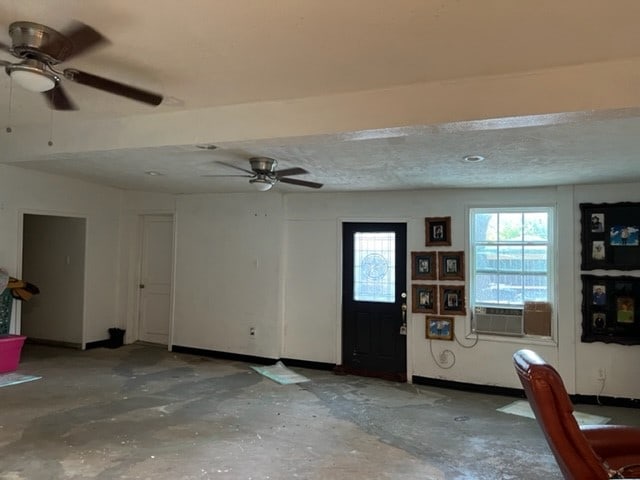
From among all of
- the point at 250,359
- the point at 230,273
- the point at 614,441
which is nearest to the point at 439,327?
the point at 250,359

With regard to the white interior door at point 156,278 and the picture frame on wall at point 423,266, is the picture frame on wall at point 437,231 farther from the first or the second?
the white interior door at point 156,278

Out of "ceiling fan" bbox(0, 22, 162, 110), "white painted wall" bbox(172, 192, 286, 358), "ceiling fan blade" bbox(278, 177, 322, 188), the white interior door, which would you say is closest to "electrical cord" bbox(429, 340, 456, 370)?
"white painted wall" bbox(172, 192, 286, 358)

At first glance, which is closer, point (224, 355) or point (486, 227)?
point (486, 227)

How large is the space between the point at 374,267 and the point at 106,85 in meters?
4.23

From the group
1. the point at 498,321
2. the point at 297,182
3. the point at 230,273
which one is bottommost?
the point at 498,321

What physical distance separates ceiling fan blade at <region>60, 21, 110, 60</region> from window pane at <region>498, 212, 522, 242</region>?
4484 millimetres

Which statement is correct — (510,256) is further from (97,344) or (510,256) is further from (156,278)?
(97,344)

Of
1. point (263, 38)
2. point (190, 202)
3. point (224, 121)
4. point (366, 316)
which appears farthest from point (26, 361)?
point (263, 38)

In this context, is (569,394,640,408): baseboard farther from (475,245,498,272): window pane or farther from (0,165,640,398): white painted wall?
(475,245,498,272): window pane

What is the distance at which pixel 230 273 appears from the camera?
6.52 metres

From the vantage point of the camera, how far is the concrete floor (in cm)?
319

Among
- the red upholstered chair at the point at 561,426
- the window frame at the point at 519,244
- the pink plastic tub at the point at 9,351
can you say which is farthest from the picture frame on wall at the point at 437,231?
the pink plastic tub at the point at 9,351

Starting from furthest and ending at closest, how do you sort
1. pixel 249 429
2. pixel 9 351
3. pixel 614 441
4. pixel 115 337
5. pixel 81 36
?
1. pixel 115 337
2. pixel 9 351
3. pixel 249 429
4. pixel 614 441
5. pixel 81 36

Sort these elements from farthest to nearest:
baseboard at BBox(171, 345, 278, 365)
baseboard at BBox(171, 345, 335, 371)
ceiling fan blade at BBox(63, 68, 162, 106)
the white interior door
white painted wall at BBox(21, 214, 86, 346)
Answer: the white interior door, white painted wall at BBox(21, 214, 86, 346), baseboard at BBox(171, 345, 278, 365), baseboard at BBox(171, 345, 335, 371), ceiling fan blade at BBox(63, 68, 162, 106)
